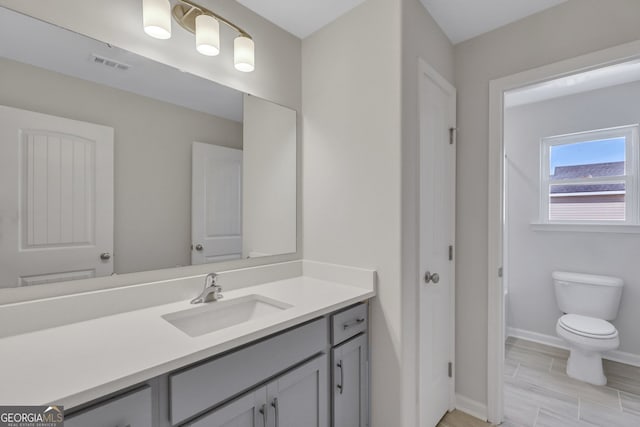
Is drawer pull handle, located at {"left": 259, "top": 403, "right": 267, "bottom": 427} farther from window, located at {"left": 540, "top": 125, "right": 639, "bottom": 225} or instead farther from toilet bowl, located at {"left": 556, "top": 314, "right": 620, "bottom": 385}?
window, located at {"left": 540, "top": 125, "right": 639, "bottom": 225}

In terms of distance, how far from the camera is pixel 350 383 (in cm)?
142

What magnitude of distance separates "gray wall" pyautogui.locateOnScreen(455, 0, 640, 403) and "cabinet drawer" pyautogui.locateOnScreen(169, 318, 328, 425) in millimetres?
1207

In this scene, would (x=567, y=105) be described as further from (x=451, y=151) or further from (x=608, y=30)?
(x=451, y=151)

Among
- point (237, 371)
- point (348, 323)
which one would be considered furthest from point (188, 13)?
point (348, 323)

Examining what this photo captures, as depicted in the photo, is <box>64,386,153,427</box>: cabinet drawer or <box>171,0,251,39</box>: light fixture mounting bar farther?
<box>171,0,251,39</box>: light fixture mounting bar

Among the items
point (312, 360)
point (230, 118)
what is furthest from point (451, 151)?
point (312, 360)

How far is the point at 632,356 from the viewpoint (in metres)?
2.47

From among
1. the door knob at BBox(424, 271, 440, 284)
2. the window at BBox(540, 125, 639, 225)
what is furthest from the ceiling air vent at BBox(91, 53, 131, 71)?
the window at BBox(540, 125, 639, 225)

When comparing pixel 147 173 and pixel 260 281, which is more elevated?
pixel 147 173

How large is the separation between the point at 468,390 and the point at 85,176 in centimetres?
241

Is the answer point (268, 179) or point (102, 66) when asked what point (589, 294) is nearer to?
point (268, 179)

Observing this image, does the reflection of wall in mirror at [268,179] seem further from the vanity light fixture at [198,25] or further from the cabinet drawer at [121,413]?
the cabinet drawer at [121,413]

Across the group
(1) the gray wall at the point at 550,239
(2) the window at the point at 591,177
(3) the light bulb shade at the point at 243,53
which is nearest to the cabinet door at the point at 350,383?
(3) the light bulb shade at the point at 243,53

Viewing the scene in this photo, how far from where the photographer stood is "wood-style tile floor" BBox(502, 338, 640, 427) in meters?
1.83
